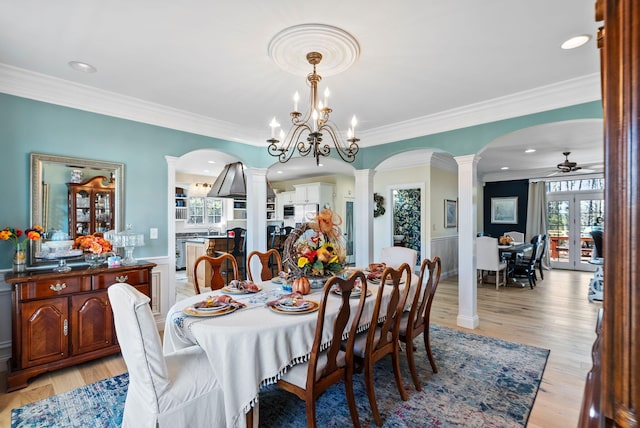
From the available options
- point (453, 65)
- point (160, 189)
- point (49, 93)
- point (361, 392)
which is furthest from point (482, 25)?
point (49, 93)

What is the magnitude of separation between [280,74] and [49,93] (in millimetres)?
2125

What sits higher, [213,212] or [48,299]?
[213,212]

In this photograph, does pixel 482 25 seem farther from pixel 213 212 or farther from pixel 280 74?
pixel 213 212

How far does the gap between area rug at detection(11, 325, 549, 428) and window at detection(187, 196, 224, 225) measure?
643 centimetres

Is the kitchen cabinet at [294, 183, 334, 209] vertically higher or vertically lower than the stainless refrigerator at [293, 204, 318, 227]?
higher

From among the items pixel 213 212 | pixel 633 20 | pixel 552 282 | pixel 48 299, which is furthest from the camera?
pixel 213 212

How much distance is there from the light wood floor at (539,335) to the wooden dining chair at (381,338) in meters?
1.00

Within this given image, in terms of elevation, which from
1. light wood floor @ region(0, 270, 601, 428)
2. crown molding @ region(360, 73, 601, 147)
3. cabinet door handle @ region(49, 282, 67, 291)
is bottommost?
light wood floor @ region(0, 270, 601, 428)

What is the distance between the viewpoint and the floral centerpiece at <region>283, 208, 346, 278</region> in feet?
7.97

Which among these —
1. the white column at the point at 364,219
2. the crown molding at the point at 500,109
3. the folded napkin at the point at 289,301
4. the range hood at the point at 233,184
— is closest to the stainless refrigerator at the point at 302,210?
the range hood at the point at 233,184

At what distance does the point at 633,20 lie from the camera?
374mm

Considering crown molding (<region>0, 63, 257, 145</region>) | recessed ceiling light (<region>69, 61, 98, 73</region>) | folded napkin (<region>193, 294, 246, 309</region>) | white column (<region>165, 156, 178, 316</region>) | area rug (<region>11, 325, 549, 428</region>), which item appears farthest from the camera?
white column (<region>165, 156, 178, 316</region>)

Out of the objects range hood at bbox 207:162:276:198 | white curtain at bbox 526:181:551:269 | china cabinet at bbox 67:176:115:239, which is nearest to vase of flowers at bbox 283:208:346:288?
china cabinet at bbox 67:176:115:239

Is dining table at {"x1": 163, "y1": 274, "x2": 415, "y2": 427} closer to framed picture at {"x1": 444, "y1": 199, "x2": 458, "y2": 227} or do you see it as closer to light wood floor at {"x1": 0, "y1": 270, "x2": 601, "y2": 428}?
light wood floor at {"x1": 0, "y1": 270, "x2": 601, "y2": 428}
